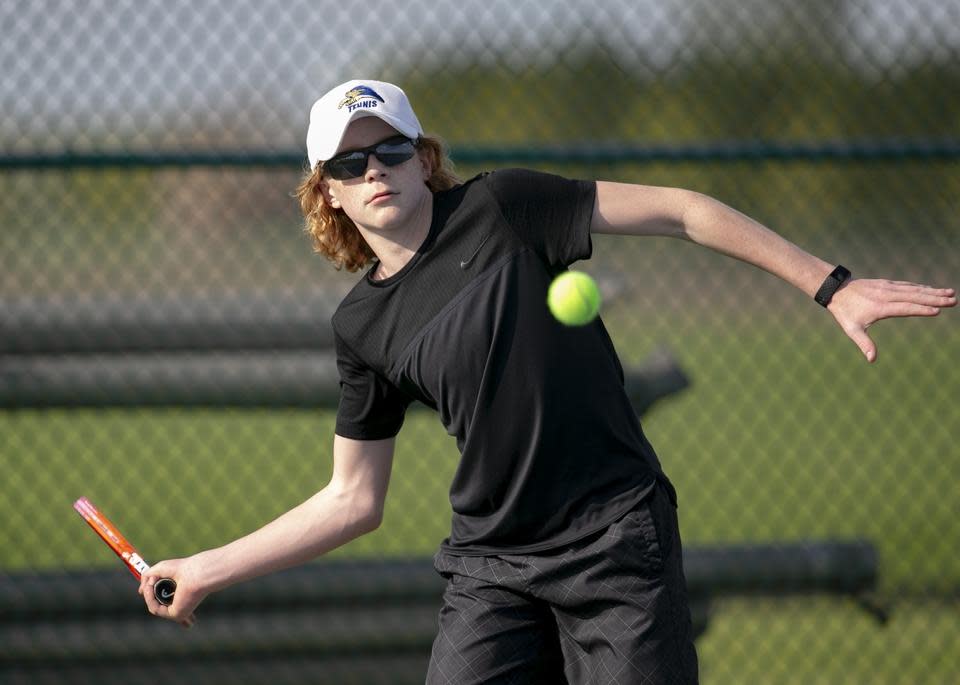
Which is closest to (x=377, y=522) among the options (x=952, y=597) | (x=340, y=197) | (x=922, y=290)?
(x=340, y=197)

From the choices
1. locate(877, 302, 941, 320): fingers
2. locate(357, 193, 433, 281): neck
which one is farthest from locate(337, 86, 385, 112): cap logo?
locate(877, 302, 941, 320): fingers

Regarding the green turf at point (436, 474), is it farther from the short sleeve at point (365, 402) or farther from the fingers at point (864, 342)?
the fingers at point (864, 342)

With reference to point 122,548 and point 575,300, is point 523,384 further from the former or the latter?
point 122,548

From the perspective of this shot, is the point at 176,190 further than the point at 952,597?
Yes

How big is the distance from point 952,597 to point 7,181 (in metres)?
4.22

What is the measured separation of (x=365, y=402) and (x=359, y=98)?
656mm

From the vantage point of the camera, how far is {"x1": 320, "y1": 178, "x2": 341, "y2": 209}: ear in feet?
9.11

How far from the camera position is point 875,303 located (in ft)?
7.71

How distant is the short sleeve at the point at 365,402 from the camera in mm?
2758

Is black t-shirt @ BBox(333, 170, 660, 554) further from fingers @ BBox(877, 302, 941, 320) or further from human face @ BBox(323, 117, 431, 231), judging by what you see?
fingers @ BBox(877, 302, 941, 320)

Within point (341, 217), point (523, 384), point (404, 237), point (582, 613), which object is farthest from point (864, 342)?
point (341, 217)

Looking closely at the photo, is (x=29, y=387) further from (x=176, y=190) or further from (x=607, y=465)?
(x=176, y=190)

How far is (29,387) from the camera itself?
4.13 meters

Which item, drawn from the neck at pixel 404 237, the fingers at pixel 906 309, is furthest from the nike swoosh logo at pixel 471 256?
the fingers at pixel 906 309
